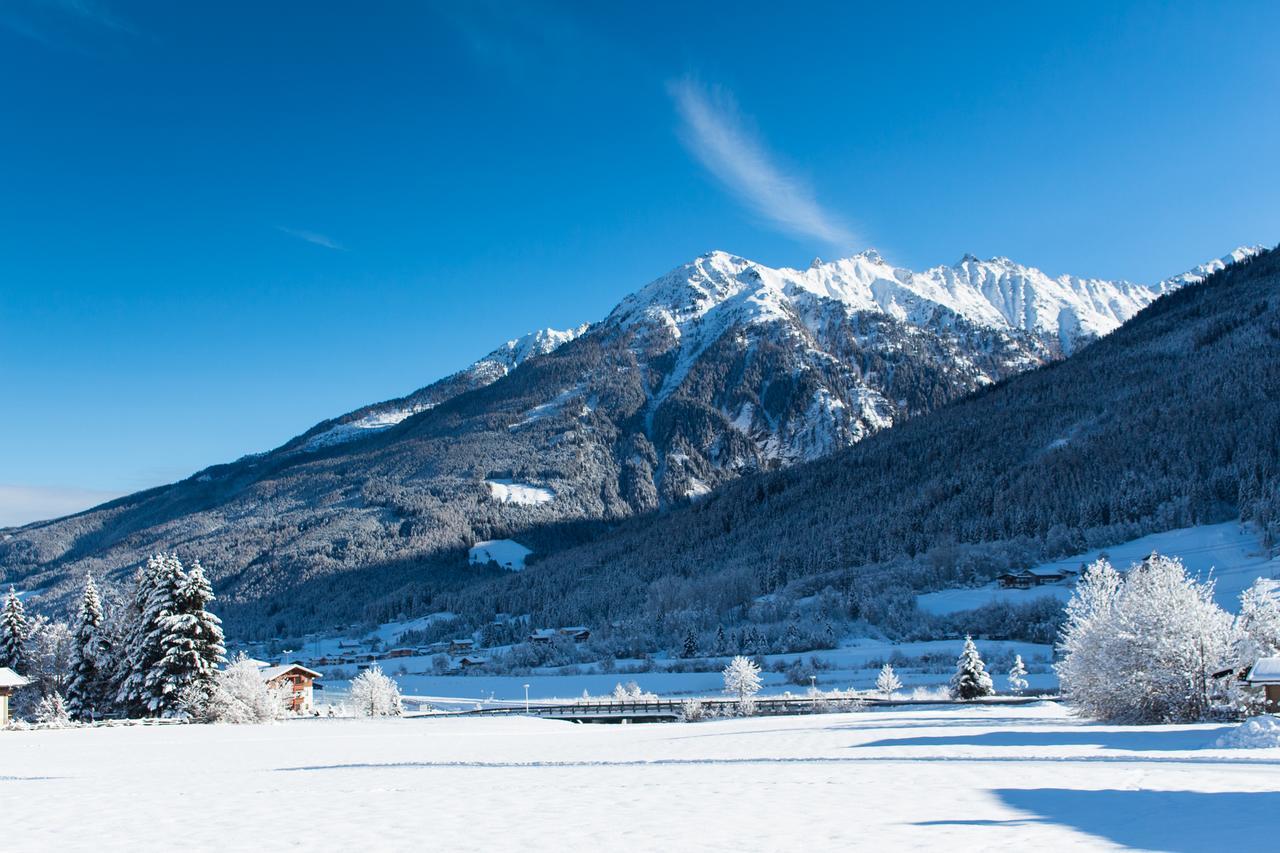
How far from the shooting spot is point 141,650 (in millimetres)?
44438

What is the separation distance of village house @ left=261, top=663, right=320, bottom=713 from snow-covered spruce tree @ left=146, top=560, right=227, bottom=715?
1628cm

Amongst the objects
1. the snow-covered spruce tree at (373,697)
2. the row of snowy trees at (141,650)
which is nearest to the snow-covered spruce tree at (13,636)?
the row of snowy trees at (141,650)

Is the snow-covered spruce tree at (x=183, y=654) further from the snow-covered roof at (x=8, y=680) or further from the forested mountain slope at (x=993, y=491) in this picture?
the forested mountain slope at (x=993, y=491)

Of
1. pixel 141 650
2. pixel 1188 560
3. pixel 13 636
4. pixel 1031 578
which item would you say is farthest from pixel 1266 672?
pixel 1031 578

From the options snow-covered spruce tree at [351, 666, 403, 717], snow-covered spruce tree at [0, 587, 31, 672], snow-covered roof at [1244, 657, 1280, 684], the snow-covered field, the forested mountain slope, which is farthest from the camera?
the forested mountain slope

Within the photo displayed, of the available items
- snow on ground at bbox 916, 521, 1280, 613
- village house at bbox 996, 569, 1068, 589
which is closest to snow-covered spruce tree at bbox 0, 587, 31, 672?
snow on ground at bbox 916, 521, 1280, 613

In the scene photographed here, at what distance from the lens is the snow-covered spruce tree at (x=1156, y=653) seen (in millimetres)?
29391

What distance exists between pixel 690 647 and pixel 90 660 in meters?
58.2

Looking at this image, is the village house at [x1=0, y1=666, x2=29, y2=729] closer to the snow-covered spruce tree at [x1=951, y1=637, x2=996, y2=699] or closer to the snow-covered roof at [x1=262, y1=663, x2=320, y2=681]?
the snow-covered roof at [x1=262, y1=663, x2=320, y2=681]

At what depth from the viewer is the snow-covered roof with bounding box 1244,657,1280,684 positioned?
2792 cm

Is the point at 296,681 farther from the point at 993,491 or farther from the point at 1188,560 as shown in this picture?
the point at 993,491

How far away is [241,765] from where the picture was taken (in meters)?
25.7

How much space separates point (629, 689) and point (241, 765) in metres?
52.8

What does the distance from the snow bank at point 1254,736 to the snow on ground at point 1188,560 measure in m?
66.7
